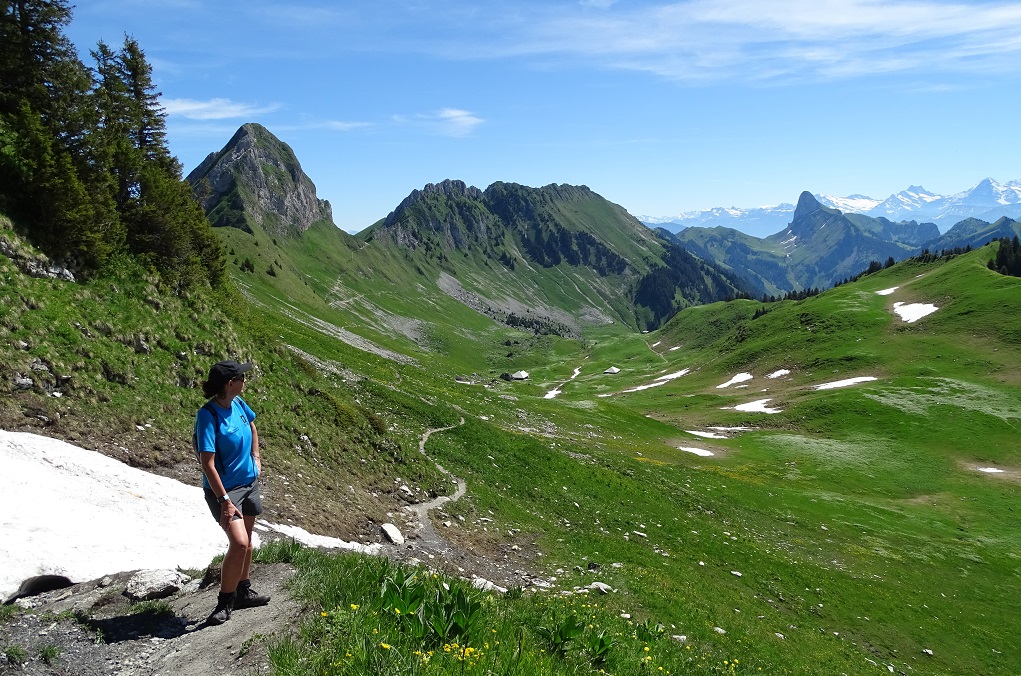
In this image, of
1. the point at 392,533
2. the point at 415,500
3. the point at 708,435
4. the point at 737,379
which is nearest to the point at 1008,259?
the point at 737,379

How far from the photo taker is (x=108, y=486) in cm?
1423

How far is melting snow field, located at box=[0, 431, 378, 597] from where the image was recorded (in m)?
10.4

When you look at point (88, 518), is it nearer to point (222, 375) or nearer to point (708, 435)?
point (222, 375)

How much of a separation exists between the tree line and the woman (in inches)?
740

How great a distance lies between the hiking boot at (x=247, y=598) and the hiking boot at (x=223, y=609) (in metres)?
0.10

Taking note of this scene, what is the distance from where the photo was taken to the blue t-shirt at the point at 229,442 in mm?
8742

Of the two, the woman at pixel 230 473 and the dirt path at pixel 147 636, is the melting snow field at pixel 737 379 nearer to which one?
the woman at pixel 230 473

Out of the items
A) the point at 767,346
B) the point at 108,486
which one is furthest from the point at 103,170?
the point at 767,346

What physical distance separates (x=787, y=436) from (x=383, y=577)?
82.5 meters

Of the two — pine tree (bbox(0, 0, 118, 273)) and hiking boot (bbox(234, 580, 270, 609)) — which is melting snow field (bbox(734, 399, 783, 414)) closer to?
pine tree (bbox(0, 0, 118, 273))

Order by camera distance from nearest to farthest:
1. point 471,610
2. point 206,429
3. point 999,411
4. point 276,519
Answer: point 471,610
point 206,429
point 276,519
point 999,411

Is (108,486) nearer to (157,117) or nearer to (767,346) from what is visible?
(157,117)

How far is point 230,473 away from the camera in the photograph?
9.22 meters

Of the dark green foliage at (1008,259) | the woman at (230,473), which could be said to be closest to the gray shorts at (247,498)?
the woman at (230,473)
